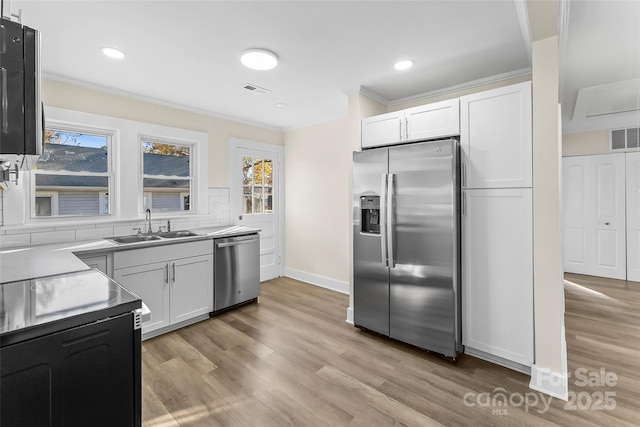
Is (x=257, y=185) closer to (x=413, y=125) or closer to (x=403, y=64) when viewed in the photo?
(x=413, y=125)

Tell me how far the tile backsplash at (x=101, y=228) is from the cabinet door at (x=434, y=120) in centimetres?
266

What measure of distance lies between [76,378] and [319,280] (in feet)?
11.7

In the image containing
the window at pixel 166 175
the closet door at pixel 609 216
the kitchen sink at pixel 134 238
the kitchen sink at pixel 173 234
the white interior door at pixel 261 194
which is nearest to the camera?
the kitchen sink at pixel 134 238

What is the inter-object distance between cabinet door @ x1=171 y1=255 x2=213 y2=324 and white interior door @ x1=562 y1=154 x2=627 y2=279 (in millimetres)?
5750

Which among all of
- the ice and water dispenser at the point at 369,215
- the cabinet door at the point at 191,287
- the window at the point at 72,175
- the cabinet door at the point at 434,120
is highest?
the cabinet door at the point at 434,120

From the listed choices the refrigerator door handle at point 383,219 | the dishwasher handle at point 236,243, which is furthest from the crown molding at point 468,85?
the dishwasher handle at point 236,243

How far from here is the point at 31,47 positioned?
40.6 inches

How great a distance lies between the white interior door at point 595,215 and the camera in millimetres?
4695

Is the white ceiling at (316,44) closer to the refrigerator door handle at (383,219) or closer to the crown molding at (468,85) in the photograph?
the crown molding at (468,85)

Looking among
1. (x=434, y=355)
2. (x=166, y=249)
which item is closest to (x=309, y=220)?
(x=166, y=249)

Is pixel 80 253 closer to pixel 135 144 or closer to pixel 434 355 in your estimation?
pixel 135 144

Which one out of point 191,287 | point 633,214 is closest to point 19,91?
point 191,287

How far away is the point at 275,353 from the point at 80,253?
5.85 ft

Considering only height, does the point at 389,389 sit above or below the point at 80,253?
below
